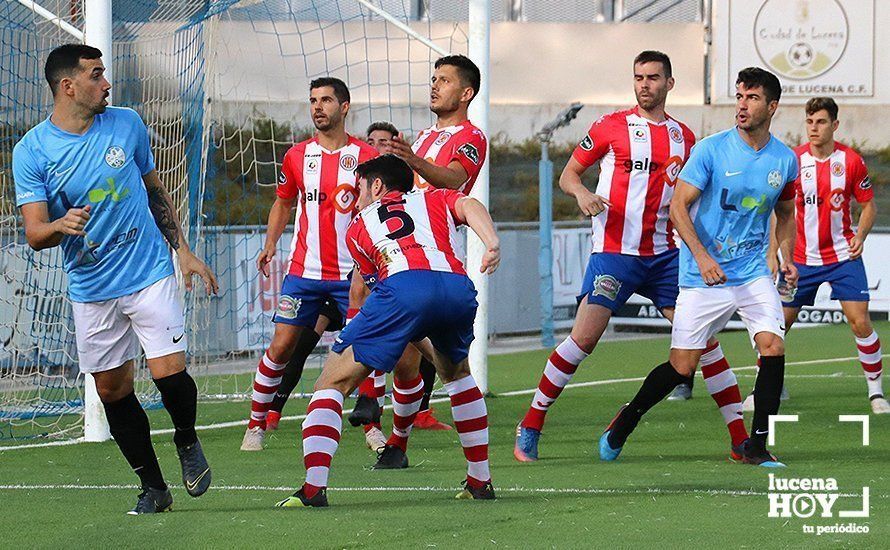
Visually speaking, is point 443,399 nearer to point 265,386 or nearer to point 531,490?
point 265,386

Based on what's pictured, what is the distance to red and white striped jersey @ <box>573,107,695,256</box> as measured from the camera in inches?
336

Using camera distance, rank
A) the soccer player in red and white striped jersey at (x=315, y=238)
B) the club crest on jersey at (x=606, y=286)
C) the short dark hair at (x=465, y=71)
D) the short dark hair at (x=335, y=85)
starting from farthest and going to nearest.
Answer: the soccer player in red and white striped jersey at (x=315, y=238)
the short dark hair at (x=335, y=85)
the club crest on jersey at (x=606, y=286)
the short dark hair at (x=465, y=71)

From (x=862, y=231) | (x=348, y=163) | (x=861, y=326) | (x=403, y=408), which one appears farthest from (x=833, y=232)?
(x=403, y=408)

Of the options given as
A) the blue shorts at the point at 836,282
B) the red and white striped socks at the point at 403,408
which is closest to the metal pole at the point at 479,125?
the blue shorts at the point at 836,282

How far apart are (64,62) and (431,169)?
1786 millimetres

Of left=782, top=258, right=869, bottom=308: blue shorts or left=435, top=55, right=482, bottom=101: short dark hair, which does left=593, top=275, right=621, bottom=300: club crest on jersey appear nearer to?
left=435, top=55, right=482, bottom=101: short dark hair

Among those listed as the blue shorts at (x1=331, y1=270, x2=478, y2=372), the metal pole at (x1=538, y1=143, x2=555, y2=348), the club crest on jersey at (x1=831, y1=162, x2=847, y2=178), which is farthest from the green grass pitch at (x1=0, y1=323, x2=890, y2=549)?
the metal pole at (x1=538, y1=143, x2=555, y2=348)

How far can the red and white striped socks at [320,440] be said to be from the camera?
6.30 metres

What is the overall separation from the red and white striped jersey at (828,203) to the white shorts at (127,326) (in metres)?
5.74

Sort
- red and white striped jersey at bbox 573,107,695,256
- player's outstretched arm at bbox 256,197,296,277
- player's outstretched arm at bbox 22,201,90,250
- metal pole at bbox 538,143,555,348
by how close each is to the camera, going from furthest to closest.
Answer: metal pole at bbox 538,143,555,348 → player's outstretched arm at bbox 256,197,296,277 → red and white striped jersey at bbox 573,107,695,256 → player's outstretched arm at bbox 22,201,90,250

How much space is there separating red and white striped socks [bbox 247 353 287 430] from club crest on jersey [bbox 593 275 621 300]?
2.08 m

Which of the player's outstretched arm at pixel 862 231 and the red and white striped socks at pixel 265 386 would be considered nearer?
the red and white striped socks at pixel 265 386

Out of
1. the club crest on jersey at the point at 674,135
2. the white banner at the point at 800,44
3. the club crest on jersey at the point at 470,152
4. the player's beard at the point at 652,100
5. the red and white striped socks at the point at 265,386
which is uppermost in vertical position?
the white banner at the point at 800,44

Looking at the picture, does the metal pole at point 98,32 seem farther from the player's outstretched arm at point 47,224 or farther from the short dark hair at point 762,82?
the short dark hair at point 762,82
